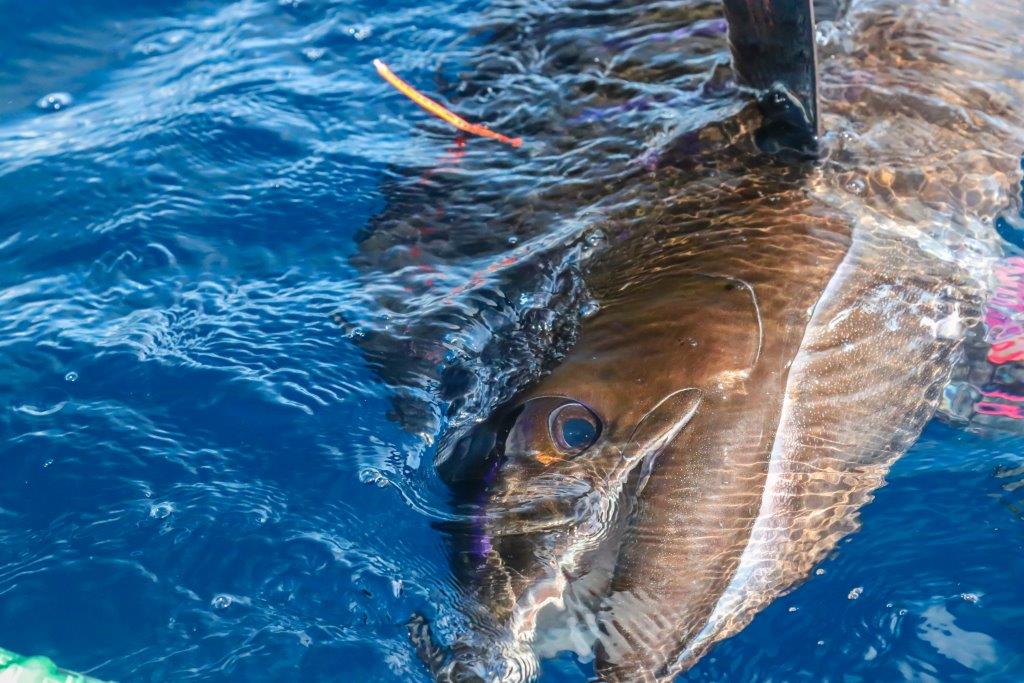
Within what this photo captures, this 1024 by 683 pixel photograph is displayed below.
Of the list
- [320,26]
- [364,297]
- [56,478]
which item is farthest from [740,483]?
[320,26]

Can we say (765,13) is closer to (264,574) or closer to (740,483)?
(740,483)

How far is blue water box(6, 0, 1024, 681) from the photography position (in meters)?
3.48

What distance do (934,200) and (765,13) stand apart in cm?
105

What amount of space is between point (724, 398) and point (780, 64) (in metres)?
1.65

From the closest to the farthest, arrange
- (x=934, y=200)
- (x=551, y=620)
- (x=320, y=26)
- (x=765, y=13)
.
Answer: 1. (x=551, y=620)
2. (x=765, y=13)
3. (x=934, y=200)
4. (x=320, y=26)

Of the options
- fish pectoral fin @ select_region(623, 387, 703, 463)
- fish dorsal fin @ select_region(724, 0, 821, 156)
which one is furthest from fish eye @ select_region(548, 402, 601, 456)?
fish dorsal fin @ select_region(724, 0, 821, 156)

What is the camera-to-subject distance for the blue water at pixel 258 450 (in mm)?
3479

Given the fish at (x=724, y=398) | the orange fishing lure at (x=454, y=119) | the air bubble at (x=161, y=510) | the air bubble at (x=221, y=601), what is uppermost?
the orange fishing lure at (x=454, y=119)

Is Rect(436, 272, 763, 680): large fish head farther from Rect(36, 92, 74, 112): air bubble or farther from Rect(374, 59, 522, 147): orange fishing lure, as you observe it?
Rect(36, 92, 74, 112): air bubble

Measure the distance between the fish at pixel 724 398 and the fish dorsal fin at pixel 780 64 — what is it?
0.01m

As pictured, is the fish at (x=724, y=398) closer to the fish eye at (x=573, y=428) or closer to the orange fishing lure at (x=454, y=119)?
the fish eye at (x=573, y=428)

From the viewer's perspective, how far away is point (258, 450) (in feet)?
13.6

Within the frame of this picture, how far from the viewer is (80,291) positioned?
16.4 feet

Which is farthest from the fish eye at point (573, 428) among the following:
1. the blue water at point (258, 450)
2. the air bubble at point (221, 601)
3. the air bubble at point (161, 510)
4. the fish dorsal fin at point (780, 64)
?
the fish dorsal fin at point (780, 64)
